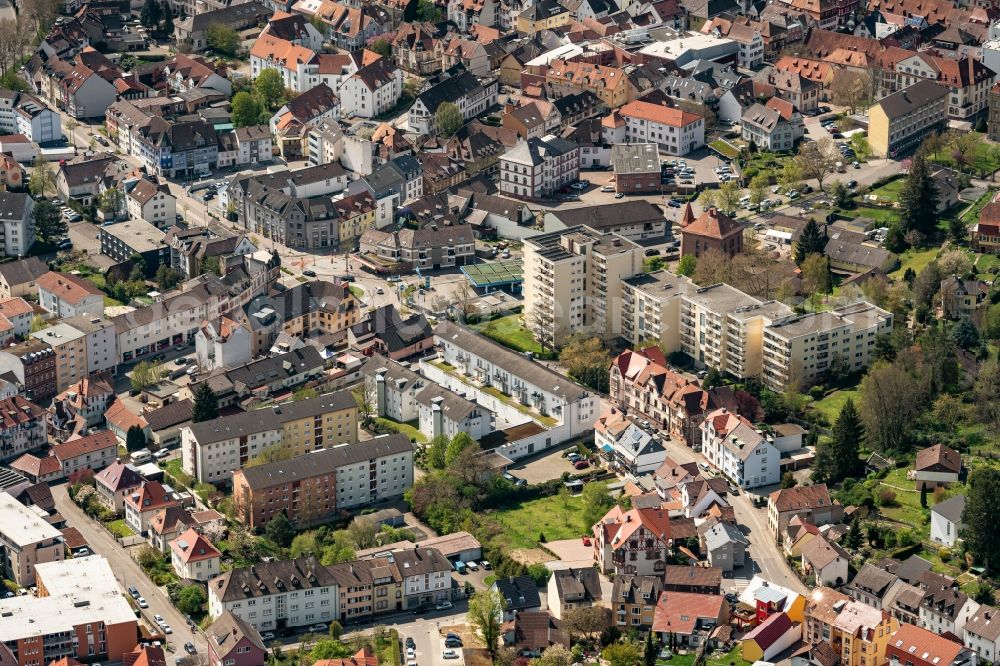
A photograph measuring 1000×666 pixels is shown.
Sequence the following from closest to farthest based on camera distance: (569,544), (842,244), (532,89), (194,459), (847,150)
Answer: (569,544) < (194,459) < (842,244) < (847,150) < (532,89)

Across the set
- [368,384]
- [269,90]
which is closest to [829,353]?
[368,384]

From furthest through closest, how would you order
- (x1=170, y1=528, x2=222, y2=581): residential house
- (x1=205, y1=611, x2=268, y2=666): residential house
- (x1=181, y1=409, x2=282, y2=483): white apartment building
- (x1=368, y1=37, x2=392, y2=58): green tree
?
(x1=368, y1=37, x2=392, y2=58): green tree, (x1=181, y1=409, x2=282, y2=483): white apartment building, (x1=170, y1=528, x2=222, y2=581): residential house, (x1=205, y1=611, x2=268, y2=666): residential house

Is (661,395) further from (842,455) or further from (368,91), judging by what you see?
(368,91)

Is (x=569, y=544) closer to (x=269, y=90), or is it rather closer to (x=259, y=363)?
(x=259, y=363)

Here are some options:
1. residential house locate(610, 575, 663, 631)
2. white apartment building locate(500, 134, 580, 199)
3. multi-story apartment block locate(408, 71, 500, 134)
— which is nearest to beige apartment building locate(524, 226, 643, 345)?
white apartment building locate(500, 134, 580, 199)

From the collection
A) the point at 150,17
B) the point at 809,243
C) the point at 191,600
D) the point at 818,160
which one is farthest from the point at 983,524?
the point at 150,17

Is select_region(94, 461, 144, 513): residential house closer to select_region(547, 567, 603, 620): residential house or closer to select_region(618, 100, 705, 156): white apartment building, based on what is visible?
select_region(547, 567, 603, 620): residential house
